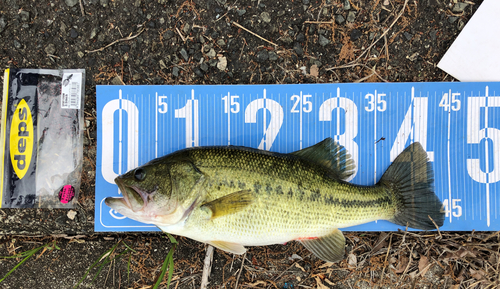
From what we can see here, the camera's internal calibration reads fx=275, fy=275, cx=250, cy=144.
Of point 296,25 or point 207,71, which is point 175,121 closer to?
point 207,71

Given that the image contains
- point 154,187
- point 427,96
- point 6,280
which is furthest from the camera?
point 6,280

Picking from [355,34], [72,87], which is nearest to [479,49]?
[355,34]

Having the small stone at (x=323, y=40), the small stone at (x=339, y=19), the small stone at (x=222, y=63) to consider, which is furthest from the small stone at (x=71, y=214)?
the small stone at (x=339, y=19)

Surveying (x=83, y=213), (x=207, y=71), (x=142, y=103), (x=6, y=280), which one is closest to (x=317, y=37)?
(x=207, y=71)

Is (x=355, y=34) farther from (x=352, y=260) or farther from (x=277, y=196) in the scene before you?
(x=352, y=260)

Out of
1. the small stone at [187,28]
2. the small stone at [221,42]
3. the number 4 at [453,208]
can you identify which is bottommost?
the number 4 at [453,208]

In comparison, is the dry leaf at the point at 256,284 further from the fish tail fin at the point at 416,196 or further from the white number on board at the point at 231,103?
the white number on board at the point at 231,103
